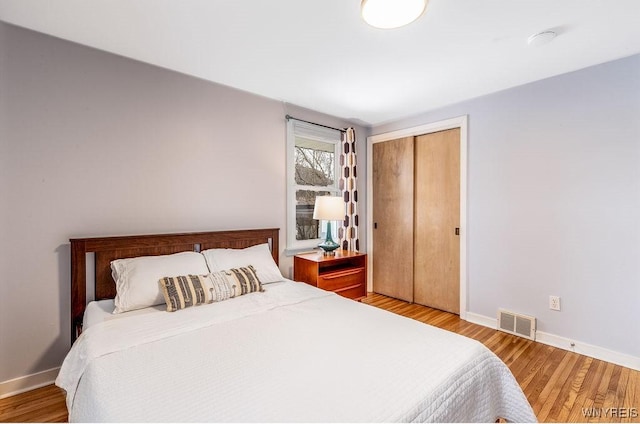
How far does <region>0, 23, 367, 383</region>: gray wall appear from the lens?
6.13ft

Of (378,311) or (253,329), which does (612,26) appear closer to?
(378,311)

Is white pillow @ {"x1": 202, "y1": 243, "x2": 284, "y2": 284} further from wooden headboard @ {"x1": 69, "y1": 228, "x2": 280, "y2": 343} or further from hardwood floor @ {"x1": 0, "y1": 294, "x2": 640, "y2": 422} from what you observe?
hardwood floor @ {"x1": 0, "y1": 294, "x2": 640, "y2": 422}

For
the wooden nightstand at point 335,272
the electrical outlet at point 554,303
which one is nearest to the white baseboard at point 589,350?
the electrical outlet at point 554,303

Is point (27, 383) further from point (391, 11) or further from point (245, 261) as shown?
point (391, 11)

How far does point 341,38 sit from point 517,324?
2.89 meters

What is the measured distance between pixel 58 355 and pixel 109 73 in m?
2.02

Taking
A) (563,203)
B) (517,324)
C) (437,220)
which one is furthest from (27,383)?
(563,203)

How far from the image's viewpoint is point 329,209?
3.14 m

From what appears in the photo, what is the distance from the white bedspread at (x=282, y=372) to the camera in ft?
3.25

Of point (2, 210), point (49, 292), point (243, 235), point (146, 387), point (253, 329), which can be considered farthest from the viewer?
point (243, 235)

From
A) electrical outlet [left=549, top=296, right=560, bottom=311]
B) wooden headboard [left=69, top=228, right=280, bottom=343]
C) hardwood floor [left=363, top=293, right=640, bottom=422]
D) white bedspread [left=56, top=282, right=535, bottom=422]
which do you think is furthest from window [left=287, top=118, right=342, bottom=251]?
electrical outlet [left=549, top=296, right=560, bottom=311]

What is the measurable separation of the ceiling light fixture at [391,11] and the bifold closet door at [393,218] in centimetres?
209

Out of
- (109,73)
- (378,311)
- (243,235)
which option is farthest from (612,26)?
(109,73)

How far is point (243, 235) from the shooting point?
2.82m
